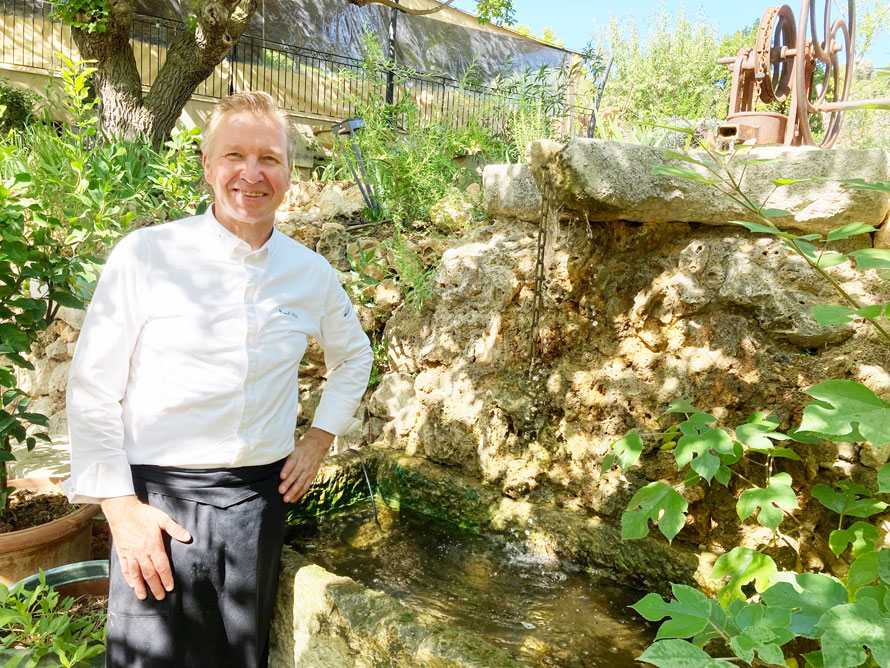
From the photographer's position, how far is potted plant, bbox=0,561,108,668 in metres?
1.89

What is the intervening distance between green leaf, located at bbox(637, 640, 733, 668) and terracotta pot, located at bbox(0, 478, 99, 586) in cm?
242

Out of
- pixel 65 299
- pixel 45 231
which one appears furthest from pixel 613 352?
Answer: pixel 45 231

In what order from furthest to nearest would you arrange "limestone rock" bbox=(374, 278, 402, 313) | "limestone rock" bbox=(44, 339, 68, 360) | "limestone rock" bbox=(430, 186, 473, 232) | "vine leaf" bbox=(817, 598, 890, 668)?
"limestone rock" bbox=(44, 339, 68, 360) → "limestone rock" bbox=(430, 186, 473, 232) → "limestone rock" bbox=(374, 278, 402, 313) → "vine leaf" bbox=(817, 598, 890, 668)

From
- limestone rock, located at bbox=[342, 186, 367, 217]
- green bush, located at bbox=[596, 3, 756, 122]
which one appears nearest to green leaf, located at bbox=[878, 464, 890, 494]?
limestone rock, located at bbox=[342, 186, 367, 217]

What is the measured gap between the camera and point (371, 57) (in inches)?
211

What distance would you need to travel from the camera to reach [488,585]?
2.52 meters

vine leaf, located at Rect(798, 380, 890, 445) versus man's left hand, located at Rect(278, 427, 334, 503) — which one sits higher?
vine leaf, located at Rect(798, 380, 890, 445)

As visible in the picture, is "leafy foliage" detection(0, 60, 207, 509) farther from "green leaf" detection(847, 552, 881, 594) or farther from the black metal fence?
the black metal fence

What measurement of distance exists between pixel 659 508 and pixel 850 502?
545 mm

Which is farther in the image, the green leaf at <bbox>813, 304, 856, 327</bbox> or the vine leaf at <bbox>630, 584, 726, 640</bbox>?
the green leaf at <bbox>813, 304, 856, 327</bbox>

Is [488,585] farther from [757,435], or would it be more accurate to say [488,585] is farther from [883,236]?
[883,236]

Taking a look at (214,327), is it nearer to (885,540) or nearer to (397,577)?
(397,577)

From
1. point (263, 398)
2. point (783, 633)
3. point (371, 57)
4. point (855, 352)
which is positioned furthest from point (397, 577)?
point (371, 57)

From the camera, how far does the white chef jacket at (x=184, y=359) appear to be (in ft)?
5.35
